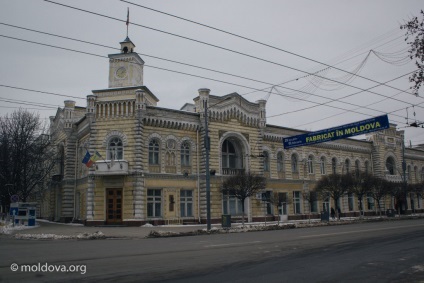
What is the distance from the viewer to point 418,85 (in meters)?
12.8

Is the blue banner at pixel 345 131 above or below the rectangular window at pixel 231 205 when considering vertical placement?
above

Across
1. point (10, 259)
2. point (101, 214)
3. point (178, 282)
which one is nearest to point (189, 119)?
point (101, 214)

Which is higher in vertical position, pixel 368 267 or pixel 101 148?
pixel 101 148

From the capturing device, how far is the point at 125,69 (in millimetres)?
34250

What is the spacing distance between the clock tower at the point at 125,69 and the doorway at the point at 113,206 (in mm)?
10028

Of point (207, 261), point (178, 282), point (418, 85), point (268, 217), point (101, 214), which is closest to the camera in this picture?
point (178, 282)

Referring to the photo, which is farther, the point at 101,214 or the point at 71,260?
the point at 101,214

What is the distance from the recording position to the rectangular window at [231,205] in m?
36.5

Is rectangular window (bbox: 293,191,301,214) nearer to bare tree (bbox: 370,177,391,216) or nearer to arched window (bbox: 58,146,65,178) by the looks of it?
bare tree (bbox: 370,177,391,216)

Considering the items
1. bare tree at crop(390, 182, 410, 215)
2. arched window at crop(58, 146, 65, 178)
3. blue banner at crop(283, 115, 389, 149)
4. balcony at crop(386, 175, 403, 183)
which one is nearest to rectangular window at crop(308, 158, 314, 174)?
bare tree at crop(390, 182, 410, 215)

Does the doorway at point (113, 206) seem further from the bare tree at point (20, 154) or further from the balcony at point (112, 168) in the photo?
the bare tree at point (20, 154)

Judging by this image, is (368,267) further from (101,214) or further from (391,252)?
(101,214)

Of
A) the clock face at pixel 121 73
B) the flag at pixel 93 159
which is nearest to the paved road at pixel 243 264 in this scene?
the flag at pixel 93 159

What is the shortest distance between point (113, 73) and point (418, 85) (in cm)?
2767
